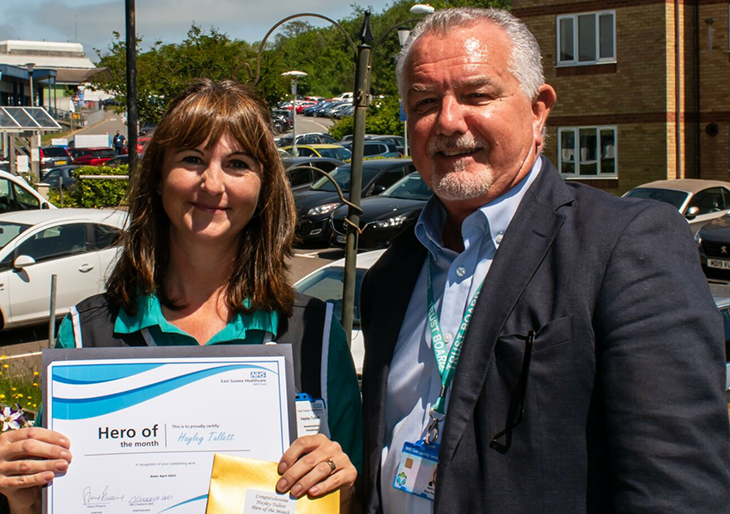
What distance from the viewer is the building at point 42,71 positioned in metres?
67.7

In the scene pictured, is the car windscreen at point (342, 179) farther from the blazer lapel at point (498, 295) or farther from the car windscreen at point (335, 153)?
the blazer lapel at point (498, 295)

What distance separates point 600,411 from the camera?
78.2 inches

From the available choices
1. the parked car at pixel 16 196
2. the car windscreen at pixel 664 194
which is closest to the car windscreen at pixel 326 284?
the parked car at pixel 16 196

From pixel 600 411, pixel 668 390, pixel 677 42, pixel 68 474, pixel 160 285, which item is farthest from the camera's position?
pixel 677 42

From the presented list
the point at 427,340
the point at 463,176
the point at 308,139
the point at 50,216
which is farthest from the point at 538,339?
the point at 308,139

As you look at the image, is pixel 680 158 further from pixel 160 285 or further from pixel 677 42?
pixel 160 285

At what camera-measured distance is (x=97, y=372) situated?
223 cm

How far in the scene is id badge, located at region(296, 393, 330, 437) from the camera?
2.38m

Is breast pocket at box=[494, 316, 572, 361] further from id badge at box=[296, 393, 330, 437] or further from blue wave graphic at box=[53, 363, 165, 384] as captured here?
blue wave graphic at box=[53, 363, 165, 384]

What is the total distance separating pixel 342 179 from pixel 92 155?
102 feet

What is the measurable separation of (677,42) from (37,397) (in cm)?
2600

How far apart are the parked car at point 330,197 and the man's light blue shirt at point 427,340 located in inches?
615

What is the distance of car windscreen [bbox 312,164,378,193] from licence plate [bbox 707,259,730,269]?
294 inches

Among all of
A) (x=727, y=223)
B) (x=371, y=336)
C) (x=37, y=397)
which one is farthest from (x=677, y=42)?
(x=371, y=336)
